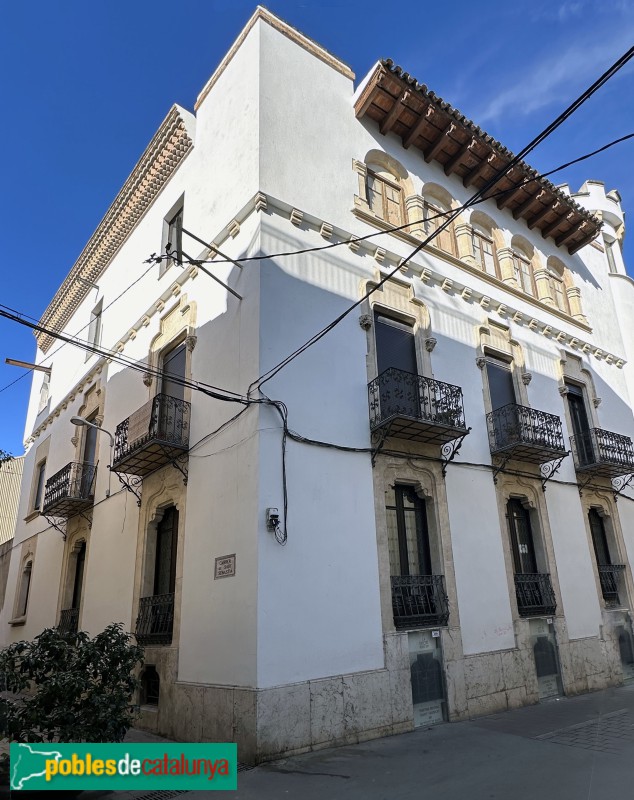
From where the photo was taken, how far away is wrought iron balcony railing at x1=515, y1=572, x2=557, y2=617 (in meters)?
11.2

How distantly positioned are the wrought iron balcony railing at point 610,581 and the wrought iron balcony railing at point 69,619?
40.6 feet

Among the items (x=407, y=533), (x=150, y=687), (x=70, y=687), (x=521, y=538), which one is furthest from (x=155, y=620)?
(x=521, y=538)

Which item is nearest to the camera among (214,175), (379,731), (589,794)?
(589,794)

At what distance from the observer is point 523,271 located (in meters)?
15.6

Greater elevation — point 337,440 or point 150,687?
point 337,440

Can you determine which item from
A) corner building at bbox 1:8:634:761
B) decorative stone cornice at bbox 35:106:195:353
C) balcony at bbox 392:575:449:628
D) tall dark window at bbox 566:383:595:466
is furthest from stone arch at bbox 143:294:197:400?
tall dark window at bbox 566:383:595:466

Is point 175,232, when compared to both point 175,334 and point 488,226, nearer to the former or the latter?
point 175,334

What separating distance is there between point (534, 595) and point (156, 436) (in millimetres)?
8097

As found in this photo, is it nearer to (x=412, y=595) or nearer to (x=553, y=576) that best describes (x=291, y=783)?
(x=412, y=595)

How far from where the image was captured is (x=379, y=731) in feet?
26.7

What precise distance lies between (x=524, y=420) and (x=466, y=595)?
4.15m

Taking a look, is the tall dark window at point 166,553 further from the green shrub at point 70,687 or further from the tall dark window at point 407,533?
the tall dark window at point 407,533

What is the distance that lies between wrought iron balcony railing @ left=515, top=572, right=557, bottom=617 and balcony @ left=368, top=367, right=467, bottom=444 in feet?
11.3

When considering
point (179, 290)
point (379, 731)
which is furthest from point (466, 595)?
point (179, 290)
